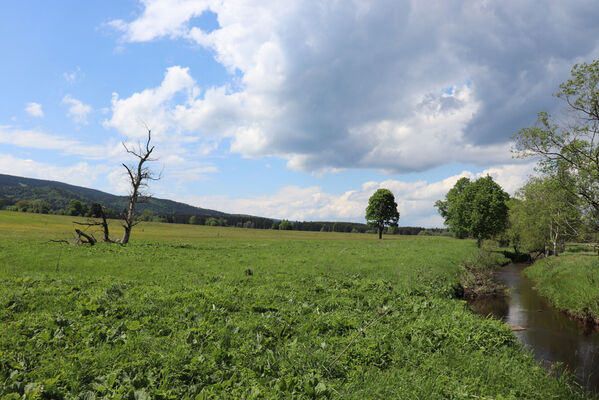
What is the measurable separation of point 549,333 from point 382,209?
203 ft

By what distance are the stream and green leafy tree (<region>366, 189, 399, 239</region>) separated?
5163 cm

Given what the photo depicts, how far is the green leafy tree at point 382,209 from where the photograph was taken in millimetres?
77000

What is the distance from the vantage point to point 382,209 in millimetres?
77125

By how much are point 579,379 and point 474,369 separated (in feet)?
18.5

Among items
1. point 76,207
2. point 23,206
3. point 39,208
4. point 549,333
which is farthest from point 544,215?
point 23,206

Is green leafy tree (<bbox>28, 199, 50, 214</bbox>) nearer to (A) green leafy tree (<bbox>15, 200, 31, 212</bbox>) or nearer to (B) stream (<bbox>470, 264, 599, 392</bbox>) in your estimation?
(A) green leafy tree (<bbox>15, 200, 31, 212</bbox>)

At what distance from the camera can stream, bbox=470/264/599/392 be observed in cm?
1211

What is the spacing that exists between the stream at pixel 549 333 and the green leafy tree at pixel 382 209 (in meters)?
51.6

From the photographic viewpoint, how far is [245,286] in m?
15.1

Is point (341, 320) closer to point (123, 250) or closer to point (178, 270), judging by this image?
point (178, 270)

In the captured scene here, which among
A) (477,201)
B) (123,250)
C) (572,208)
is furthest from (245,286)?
(477,201)

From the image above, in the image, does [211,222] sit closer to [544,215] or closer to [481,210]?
[481,210]

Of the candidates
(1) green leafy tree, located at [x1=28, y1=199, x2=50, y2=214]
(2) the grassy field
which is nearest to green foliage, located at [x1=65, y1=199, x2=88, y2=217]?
A: (1) green leafy tree, located at [x1=28, y1=199, x2=50, y2=214]

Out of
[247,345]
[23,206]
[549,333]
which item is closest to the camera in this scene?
[247,345]
